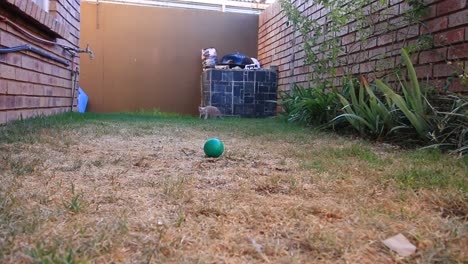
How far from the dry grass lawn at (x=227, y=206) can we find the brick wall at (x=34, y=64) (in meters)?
1.01

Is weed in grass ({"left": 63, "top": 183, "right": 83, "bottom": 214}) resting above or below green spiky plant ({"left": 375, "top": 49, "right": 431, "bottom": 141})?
below

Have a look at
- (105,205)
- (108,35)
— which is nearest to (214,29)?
(108,35)

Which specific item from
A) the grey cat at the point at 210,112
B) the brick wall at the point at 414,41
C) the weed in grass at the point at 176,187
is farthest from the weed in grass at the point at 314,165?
the grey cat at the point at 210,112

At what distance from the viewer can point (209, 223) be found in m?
0.96

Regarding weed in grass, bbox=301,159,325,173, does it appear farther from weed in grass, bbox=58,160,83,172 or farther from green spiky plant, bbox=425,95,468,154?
weed in grass, bbox=58,160,83,172

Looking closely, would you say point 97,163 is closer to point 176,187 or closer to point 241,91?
point 176,187

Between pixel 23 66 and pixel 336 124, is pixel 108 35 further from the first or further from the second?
pixel 336 124

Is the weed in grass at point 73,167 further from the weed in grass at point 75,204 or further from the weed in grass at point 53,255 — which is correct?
the weed in grass at point 53,255

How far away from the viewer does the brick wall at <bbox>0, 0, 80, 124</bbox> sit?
8.86 ft

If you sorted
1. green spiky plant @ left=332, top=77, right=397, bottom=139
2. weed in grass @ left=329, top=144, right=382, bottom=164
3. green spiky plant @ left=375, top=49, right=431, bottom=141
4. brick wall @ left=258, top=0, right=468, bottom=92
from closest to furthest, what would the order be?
weed in grass @ left=329, top=144, right=382, bottom=164 < green spiky plant @ left=375, top=49, right=431, bottom=141 < brick wall @ left=258, top=0, right=468, bottom=92 < green spiky plant @ left=332, top=77, right=397, bottom=139

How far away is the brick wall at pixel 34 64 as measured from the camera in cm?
270

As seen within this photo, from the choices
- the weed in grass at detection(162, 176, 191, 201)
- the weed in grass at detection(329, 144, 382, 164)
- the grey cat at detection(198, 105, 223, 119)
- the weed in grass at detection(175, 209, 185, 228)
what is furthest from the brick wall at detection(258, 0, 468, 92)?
the weed in grass at detection(175, 209, 185, 228)

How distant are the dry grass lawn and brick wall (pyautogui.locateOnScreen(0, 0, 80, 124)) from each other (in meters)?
1.01

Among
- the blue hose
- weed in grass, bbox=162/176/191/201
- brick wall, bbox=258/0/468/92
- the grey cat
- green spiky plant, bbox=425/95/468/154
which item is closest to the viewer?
weed in grass, bbox=162/176/191/201
